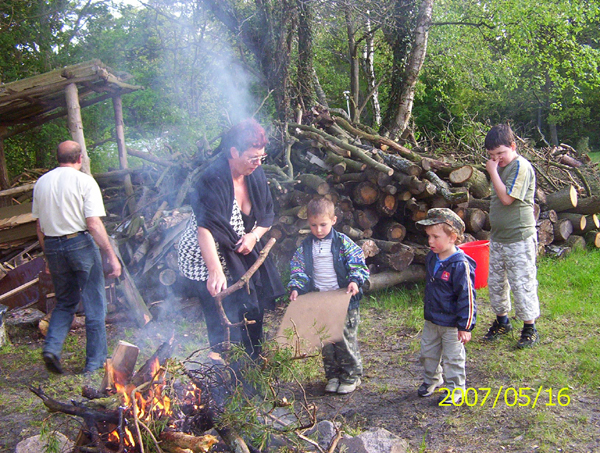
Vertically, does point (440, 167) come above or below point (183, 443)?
above

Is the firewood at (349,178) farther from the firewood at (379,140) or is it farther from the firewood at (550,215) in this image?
the firewood at (550,215)

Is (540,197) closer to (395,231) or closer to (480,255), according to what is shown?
(480,255)

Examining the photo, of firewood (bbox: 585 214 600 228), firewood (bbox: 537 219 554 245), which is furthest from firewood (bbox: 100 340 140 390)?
firewood (bbox: 585 214 600 228)

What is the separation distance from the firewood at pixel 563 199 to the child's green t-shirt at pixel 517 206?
3.18 m

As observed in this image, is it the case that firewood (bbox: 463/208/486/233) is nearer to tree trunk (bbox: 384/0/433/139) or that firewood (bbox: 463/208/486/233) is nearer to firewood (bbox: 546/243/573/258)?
firewood (bbox: 546/243/573/258)

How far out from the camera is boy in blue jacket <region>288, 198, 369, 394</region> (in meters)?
3.52

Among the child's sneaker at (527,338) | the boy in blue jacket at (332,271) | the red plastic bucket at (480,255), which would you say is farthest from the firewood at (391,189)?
the boy in blue jacket at (332,271)

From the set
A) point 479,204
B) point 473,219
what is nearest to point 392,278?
point 473,219

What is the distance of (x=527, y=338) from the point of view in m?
4.32

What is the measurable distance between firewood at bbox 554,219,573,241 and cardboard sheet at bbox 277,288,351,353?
5.14 metres

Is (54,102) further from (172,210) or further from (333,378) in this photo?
(333,378)

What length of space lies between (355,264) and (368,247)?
7.33ft

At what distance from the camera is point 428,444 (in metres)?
2.98

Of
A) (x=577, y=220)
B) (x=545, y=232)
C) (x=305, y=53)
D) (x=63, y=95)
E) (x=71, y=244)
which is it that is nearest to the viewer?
(x=71, y=244)
